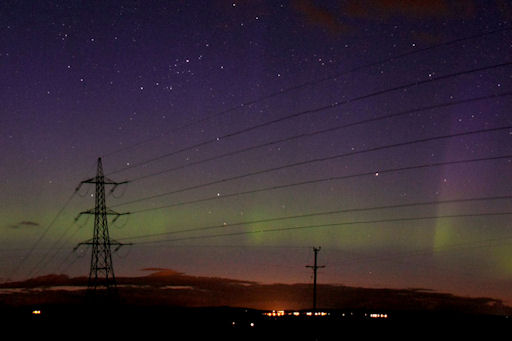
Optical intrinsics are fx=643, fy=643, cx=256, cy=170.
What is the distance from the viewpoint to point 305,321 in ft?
273

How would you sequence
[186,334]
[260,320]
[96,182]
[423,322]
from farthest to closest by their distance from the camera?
[260,320] → [186,334] → [423,322] → [96,182]

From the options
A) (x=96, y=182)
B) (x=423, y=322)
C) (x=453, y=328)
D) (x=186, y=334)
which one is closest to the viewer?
(x=96, y=182)

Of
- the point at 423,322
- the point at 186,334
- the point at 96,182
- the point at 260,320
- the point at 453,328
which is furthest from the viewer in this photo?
the point at 260,320

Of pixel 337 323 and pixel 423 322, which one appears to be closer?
pixel 423 322

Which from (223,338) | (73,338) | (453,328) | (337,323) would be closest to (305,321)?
(337,323)

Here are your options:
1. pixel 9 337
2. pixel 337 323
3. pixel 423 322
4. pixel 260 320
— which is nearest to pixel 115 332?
pixel 9 337

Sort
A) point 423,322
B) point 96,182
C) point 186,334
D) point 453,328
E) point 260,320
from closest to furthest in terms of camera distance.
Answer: point 96,182 → point 453,328 → point 423,322 → point 186,334 → point 260,320

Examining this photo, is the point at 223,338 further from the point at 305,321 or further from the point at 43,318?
the point at 43,318

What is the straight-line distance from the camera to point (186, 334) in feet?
263

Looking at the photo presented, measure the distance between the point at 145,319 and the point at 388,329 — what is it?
3222 centimetres

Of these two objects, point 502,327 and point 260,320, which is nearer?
point 502,327

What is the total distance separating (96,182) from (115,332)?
75.2ft

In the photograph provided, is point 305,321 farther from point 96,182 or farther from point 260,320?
point 96,182

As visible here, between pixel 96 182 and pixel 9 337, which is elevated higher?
pixel 96 182
